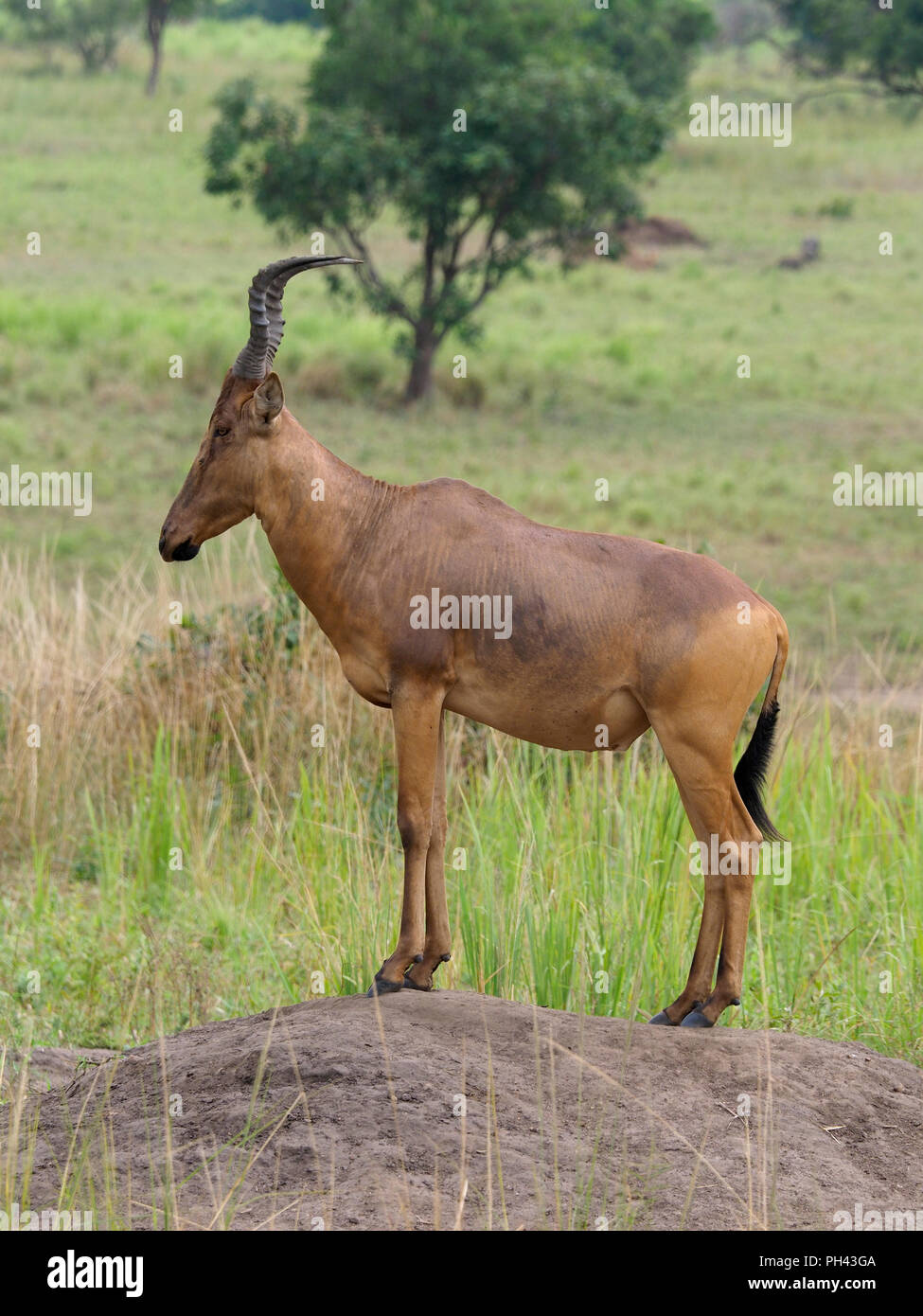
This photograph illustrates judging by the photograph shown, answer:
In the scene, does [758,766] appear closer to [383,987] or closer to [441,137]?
[383,987]

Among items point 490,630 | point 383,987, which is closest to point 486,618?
point 490,630

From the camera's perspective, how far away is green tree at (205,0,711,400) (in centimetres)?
2111

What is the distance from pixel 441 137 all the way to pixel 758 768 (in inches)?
710

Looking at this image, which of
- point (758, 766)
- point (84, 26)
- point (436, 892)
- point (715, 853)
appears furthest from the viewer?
point (84, 26)

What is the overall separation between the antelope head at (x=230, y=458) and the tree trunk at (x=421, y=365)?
1823 cm

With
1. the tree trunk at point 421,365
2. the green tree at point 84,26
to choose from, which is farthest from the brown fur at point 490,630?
the green tree at point 84,26

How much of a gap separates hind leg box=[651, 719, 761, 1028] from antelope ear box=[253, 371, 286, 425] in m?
1.34

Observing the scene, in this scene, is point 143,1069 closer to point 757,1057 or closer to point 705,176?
point 757,1057

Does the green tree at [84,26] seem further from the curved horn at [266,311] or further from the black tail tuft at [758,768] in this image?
the black tail tuft at [758,768]

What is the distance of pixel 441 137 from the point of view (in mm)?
21406

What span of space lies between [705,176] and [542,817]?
3558cm

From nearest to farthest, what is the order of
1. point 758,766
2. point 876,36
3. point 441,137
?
point 758,766
point 876,36
point 441,137

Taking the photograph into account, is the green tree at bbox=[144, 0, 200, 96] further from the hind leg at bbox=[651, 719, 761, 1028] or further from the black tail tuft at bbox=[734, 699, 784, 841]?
the hind leg at bbox=[651, 719, 761, 1028]

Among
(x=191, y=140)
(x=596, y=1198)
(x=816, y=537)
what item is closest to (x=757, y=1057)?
(x=596, y=1198)
